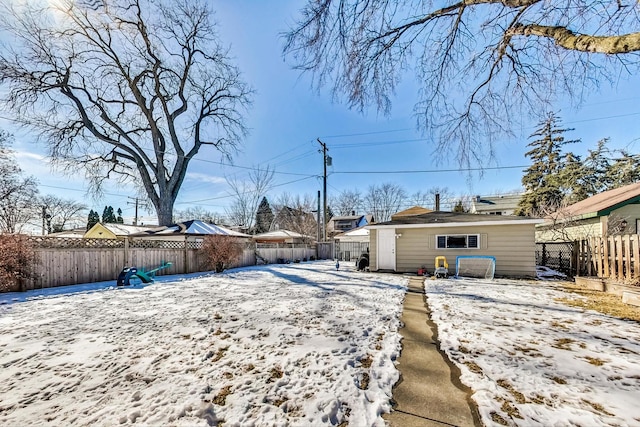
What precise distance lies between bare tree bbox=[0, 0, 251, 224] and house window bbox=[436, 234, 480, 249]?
15.3 m

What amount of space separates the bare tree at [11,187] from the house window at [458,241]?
17254 mm

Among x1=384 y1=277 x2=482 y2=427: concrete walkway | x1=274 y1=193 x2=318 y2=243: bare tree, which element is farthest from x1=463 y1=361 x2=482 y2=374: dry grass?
x1=274 y1=193 x2=318 y2=243: bare tree

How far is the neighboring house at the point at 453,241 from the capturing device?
9328 millimetres

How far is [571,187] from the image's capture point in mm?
19062

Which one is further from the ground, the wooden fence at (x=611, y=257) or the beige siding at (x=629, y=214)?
the beige siding at (x=629, y=214)

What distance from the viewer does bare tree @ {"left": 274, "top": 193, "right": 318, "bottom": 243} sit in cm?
3503

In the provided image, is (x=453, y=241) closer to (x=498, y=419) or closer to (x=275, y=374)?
(x=498, y=419)

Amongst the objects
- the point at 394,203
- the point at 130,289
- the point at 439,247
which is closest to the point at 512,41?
the point at 439,247

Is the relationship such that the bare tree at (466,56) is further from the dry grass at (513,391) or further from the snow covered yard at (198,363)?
the snow covered yard at (198,363)

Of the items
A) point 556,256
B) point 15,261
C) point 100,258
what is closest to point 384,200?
point 556,256

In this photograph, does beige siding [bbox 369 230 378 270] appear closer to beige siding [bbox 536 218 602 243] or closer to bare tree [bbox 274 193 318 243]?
beige siding [bbox 536 218 602 243]

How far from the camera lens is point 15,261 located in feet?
21.4

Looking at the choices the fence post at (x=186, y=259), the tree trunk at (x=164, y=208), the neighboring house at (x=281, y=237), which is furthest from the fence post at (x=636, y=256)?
the tree trunk at (x=164, y=208)

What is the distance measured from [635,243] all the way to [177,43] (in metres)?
21.4
